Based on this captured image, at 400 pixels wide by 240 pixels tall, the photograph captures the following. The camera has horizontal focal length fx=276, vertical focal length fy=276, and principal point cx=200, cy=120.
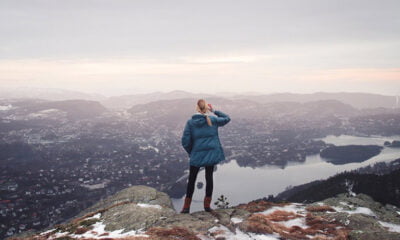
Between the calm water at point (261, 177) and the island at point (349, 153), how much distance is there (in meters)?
3.80

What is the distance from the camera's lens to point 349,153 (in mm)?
154875

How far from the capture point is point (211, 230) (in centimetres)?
779

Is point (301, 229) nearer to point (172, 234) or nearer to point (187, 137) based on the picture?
point (172, 234)

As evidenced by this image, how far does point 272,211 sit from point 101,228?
20.2 ft

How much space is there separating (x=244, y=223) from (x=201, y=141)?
2.78 metres

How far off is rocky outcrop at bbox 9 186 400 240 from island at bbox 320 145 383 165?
140284 millimetres

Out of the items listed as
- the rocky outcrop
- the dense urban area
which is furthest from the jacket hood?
the dense urban area

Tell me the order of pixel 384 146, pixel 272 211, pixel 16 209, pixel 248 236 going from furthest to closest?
pixel 384 146 → pixel 16 209 → pixel 272 211 → pixel 248 236

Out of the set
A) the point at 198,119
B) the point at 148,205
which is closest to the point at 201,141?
the point at 198,119

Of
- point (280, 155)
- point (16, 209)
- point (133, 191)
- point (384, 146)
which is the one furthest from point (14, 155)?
point (384, 146)

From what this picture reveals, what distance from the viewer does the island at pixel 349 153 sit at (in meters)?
142

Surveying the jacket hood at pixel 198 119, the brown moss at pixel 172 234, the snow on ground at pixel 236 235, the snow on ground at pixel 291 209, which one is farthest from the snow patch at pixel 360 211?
the jacket hood at pixel 198 119

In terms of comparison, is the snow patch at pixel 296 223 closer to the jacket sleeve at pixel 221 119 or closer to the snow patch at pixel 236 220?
the snow patch at pixel 236 220

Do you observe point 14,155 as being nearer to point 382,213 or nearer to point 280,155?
point 280,155
